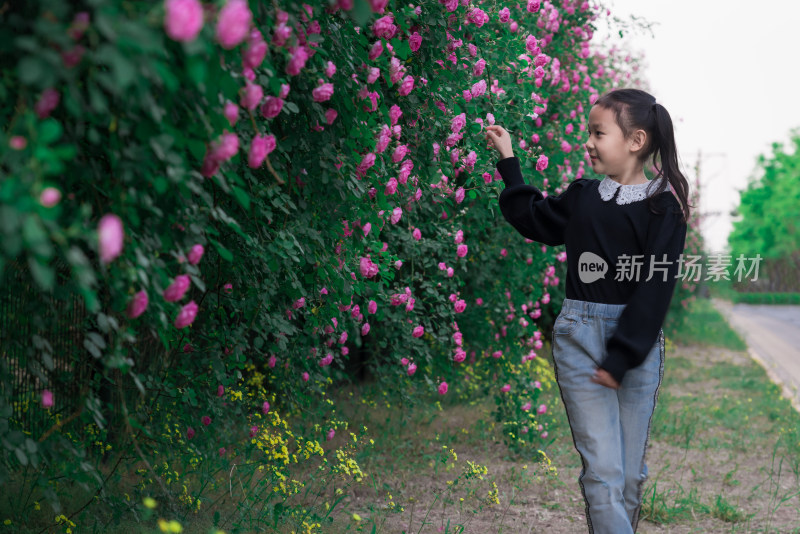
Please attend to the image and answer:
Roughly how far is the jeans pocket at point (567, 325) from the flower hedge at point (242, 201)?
71 cm

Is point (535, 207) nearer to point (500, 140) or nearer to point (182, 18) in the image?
point (500, 140)

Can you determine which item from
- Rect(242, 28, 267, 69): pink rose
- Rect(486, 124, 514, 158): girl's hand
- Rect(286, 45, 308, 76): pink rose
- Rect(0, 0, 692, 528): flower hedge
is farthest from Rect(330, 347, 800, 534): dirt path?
Rect(242, 28, 267, 69): pink rose

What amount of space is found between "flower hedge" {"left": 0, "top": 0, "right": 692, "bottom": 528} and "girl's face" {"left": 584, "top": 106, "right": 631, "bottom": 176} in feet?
1.86

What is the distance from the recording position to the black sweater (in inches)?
91.5

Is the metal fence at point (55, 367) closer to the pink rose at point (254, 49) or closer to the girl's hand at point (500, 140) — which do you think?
the pink rose at point (254, 49)

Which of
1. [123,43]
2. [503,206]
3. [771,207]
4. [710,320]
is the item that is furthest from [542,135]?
[771,207]

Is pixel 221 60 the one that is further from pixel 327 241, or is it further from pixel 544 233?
pixel 544 233

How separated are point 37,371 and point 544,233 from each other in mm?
1758

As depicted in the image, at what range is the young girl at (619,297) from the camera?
234 cm

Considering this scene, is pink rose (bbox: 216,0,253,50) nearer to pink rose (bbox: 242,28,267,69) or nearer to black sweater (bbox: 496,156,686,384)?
pink rose (bbox: 242,28,267,69)

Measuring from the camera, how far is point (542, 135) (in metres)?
5.20

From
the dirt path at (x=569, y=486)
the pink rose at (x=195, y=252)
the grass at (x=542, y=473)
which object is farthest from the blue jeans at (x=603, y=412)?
the pink rose at (x=195, y=252)

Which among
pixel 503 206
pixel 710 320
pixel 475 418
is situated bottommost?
pixel 710 320

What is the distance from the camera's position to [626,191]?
8.27 ft
